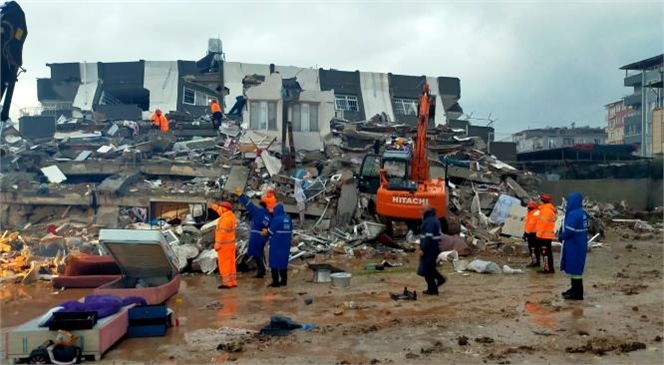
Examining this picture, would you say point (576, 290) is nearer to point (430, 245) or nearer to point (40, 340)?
point (430, 245)

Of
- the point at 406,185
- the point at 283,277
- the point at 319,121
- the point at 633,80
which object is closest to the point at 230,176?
the point at 406,185

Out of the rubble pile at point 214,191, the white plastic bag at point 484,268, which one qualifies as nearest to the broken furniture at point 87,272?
the rubble pile at point 214,191

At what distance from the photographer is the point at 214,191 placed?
726 inches

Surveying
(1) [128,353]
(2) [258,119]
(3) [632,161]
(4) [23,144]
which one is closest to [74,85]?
(4) [23,144]

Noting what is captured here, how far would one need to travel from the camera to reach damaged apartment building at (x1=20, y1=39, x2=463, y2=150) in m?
34.8

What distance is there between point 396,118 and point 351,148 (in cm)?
1530

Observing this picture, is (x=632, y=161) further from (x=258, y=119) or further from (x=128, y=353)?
(x=128, y=353)

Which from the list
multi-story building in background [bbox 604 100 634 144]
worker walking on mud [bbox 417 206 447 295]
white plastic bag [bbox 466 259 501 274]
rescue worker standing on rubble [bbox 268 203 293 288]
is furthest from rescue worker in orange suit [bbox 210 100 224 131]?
multi-story building in background [bbox 604 100 634 144]

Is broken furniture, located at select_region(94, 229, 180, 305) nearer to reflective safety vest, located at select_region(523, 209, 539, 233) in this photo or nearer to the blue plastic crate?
the blue plastic crate

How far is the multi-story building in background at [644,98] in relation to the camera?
149 feet

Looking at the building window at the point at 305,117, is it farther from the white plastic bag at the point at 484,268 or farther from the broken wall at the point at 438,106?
the broken wall at the point at 438,106

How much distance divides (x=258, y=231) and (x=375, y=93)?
28.9m

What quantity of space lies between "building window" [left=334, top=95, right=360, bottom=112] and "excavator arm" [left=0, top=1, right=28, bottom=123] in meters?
30.4

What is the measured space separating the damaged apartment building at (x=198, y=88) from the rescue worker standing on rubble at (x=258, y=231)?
55.3 ft
